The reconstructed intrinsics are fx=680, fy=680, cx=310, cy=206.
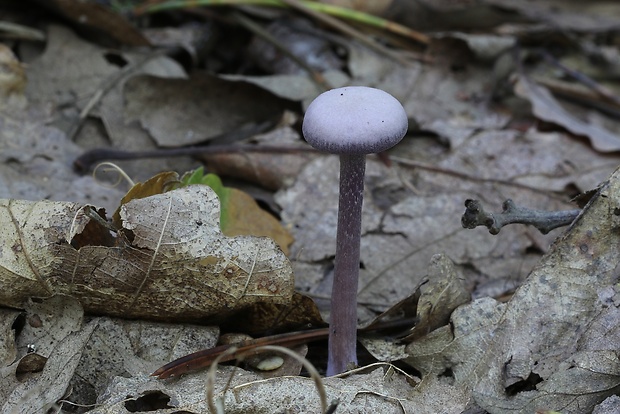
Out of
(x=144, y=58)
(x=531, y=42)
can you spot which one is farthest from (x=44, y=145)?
(x=531, y=42)

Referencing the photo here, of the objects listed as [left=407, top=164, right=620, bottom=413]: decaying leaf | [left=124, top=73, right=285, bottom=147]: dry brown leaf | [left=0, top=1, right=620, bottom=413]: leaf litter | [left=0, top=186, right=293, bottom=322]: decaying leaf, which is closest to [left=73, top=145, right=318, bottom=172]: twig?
[left=0, top=1, right=620, bottom=413]: leaf litter

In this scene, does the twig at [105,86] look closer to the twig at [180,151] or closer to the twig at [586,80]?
the twig at [180,151]

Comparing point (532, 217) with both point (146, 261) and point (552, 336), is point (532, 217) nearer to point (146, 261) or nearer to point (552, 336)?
point (552, 336)

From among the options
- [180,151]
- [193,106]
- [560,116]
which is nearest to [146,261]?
[180,151]

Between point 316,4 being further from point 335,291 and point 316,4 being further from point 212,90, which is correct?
point 335,291

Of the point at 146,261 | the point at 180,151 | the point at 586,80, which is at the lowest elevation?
the point at 180,151

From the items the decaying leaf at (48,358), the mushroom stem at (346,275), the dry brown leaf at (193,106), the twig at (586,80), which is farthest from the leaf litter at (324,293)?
the twig at (586,80)
